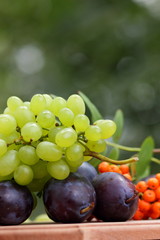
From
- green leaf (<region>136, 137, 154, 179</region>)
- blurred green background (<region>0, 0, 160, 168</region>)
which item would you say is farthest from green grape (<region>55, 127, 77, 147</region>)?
blurred green background (<region>0, 0, 160, 168</region>)

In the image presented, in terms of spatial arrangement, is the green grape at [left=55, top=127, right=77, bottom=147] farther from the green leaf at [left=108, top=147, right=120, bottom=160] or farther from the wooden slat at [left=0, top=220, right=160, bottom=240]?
the green leaf at [left=108, top=147, right=120, bottom=160]

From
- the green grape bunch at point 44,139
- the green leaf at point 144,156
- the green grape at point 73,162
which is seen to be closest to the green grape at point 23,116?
the green grape bunch at point 44,139

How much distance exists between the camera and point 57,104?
79 cm

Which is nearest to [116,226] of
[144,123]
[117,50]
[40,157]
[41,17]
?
[40,157]

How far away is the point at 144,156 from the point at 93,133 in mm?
394

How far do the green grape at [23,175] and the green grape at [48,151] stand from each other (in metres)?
0.04

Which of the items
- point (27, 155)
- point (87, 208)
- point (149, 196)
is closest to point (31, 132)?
point (27, 155)

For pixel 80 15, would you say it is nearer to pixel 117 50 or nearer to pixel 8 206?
Answer: pixel 117 50

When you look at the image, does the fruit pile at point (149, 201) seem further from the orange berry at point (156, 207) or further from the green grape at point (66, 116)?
the green grape at point (66, 116)

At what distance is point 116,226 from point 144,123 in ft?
5.19

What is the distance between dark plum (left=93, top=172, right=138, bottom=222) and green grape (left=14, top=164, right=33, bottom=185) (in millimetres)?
128

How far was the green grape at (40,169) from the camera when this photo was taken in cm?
77

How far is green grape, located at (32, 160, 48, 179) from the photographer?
2.52 feet

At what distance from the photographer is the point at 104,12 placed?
7.63 ft
